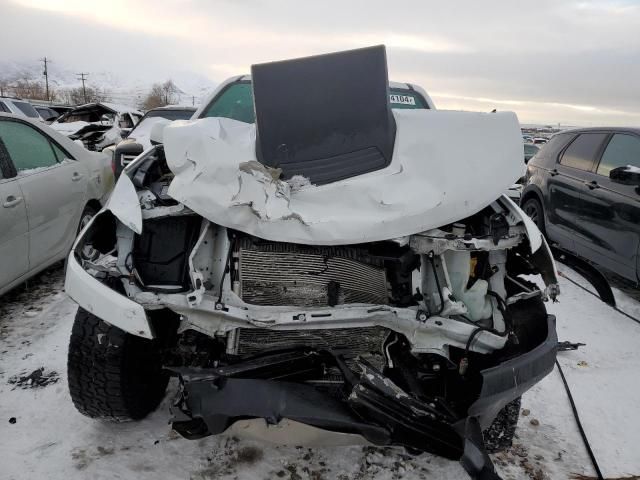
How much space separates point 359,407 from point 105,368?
119 centimetres

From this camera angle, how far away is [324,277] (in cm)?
207

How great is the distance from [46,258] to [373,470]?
308 centimetres

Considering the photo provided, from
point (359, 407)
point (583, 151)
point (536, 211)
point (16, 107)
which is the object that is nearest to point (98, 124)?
point (16, 107)

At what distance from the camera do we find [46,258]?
3912 millimetres

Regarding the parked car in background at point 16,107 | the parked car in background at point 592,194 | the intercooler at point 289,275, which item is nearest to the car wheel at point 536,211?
the parked car in background at point 592,194

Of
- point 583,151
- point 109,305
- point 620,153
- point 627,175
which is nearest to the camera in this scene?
point 109,305

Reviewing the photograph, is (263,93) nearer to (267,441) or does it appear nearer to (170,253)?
(170,253)

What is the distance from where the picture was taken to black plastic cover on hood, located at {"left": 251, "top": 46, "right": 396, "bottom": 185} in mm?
2248

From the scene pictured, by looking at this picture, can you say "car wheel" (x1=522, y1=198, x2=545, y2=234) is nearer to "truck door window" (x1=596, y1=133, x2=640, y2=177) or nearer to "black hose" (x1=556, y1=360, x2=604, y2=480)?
"truck door window" (x1=596, y1=133, x2=640, y2=177)

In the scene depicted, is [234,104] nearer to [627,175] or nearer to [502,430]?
[502,430]

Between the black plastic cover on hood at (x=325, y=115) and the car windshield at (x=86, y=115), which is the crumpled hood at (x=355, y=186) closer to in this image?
the black plastic cover on hood at (x=325, y=115)

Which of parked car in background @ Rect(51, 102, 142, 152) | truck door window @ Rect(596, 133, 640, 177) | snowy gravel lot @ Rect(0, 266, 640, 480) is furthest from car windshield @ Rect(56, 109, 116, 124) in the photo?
truck door window @ Rect(596, 133, 640, 177)

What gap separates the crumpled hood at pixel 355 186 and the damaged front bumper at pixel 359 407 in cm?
58

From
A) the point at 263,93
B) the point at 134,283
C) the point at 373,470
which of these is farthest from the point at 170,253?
the point at 373,470
